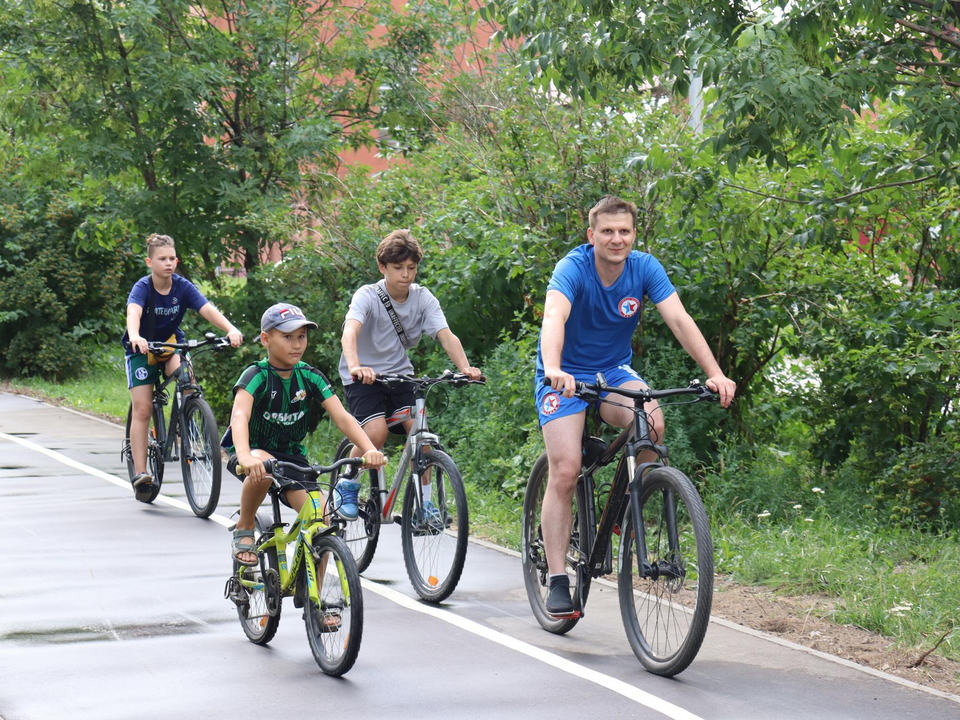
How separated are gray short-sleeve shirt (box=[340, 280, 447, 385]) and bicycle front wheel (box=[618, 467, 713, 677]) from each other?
2.26 metres

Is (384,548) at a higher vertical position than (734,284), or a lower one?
lower

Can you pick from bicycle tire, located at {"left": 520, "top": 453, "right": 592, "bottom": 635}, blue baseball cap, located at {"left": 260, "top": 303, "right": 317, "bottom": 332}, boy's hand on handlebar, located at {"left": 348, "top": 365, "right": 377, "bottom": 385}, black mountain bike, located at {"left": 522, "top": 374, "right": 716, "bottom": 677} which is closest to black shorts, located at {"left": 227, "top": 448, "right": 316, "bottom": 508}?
blue baseball cap, located at {"left": 260, "top": 303, "right": 317, "bottom": 332}

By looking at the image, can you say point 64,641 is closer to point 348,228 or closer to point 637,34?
point 637,34

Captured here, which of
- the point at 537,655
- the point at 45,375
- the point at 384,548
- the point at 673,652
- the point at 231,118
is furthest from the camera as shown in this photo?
the point at 45,375

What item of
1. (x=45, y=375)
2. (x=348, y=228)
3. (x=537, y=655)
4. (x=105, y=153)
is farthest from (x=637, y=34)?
(x=45, y=375)

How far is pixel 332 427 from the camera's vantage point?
13.4m

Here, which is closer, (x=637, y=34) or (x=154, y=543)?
(x=637, y=34)

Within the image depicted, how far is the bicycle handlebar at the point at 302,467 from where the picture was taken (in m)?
5.33

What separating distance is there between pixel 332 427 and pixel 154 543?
4958mm

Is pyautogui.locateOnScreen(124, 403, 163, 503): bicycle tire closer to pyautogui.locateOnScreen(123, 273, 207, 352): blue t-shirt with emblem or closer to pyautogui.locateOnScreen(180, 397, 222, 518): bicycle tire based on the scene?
pyautogui.locateOnScreen(180, 397, 222, 518): bicycle tire

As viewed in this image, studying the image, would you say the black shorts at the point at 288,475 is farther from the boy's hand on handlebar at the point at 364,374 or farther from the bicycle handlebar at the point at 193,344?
the bicycle handlebar at the point at 193,344

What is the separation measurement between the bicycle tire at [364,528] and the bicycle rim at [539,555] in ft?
3.48

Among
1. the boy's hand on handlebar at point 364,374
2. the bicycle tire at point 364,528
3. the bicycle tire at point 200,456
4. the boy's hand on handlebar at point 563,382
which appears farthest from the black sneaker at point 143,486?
the boy's hand on handlebar at point 563,382

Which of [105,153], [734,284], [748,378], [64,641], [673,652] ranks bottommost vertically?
[64,641]
